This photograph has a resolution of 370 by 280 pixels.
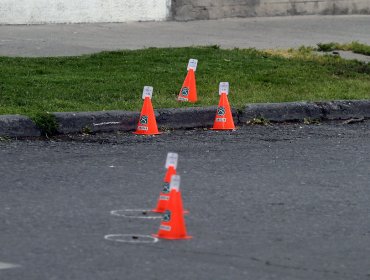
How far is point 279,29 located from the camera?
1866 cm

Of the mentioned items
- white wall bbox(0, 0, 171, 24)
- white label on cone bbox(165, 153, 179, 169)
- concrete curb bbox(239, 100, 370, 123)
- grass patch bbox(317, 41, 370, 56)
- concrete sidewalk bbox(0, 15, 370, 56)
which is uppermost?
white wall bbox(0, 0, 171, 24)

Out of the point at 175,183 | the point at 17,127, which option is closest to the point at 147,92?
the point at 17,127

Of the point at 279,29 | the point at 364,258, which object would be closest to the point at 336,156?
the point at 364,258

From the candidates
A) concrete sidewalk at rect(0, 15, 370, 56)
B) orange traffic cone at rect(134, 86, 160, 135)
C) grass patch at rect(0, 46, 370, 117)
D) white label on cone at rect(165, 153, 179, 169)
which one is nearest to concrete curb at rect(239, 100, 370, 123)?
grass patch at rect(0, 46, 370, 117)

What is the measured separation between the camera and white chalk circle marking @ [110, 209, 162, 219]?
7.00m

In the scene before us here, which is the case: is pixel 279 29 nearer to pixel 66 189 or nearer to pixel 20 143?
pixel 20 143

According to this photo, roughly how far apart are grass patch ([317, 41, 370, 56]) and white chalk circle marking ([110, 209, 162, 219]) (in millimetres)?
9265

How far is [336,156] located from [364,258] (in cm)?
348

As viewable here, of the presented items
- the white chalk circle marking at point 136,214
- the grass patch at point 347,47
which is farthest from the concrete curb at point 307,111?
the white chalk circle marking at point 136,214

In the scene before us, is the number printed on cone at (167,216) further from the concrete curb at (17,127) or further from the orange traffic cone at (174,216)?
the concrete curb at (17,127)

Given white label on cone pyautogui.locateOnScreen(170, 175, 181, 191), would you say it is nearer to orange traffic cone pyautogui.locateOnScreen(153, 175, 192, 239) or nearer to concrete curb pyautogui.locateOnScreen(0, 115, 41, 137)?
orange traffic cone pyautogui.locateOnScreen(153, 175, 192, 239)

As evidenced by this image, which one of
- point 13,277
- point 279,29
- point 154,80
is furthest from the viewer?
point 279,29

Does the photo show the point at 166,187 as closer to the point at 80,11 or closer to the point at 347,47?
the point at 347,47

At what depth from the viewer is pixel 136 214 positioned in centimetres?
707
